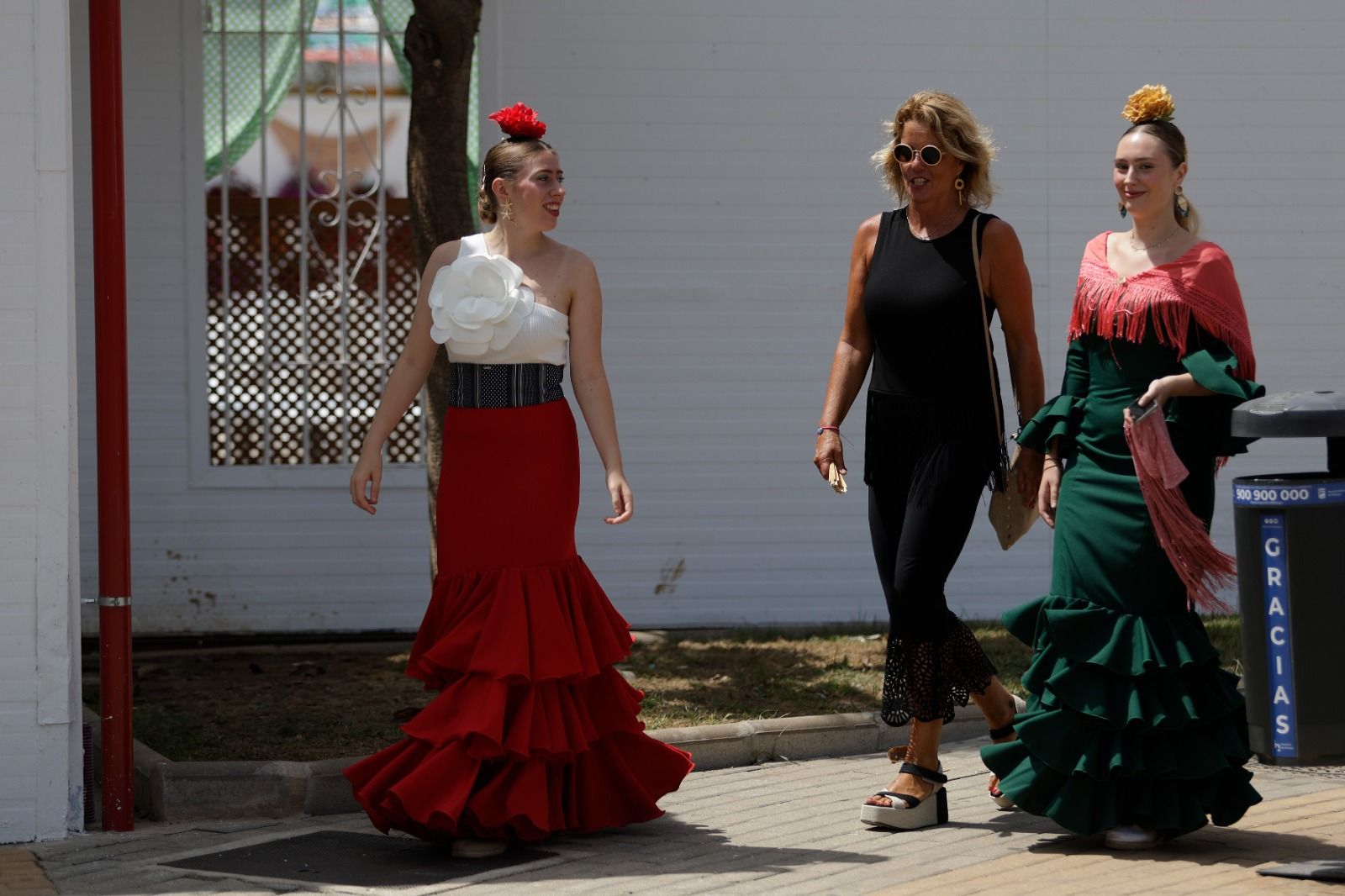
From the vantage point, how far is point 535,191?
5.61 metres

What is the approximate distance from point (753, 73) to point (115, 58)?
4.99m

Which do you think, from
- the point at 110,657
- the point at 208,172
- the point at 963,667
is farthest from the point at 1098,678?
the point at 208,172

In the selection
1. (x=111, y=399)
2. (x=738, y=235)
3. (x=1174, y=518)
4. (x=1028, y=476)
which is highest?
(x=738, y=235)

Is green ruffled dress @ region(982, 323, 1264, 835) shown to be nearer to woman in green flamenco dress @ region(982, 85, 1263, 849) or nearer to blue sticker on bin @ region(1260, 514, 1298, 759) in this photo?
woman in green flamenco dress @ region(982, 85, 1263, 849)

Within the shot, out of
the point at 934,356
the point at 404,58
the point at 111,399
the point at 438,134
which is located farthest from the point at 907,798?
the point at 404,58

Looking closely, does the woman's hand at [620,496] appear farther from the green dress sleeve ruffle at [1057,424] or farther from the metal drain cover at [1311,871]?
the metal drain cover at [1311,871]

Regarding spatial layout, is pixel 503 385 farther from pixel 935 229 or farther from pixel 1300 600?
pixel 1300 600

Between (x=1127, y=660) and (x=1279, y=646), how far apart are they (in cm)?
62

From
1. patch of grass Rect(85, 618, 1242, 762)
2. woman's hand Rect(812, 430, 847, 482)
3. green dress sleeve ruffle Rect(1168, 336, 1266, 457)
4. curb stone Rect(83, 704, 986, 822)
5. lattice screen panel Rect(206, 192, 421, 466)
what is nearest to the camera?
green dress sleeve ruffle Rect(1168, 336, 1266, 457)

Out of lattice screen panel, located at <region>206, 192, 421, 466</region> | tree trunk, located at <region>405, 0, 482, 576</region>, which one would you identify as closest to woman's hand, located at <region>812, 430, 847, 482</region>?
tree trunk, located at <region>405, 0, 482, 576</region>

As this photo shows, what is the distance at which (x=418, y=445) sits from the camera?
10328 millimetres

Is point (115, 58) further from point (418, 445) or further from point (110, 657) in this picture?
point (418, 445)

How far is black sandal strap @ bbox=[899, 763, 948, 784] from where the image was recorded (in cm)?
571

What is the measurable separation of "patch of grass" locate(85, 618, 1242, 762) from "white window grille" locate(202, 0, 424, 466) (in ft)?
4.94
